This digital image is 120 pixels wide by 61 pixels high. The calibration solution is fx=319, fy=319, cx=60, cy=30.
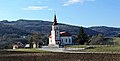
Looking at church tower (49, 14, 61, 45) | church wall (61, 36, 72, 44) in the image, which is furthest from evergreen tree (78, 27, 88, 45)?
church wall (61, 36, 72, 44)

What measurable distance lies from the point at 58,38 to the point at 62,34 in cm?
620

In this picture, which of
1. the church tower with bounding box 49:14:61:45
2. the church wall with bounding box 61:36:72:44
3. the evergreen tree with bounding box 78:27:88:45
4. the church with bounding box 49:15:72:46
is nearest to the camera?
the evergreen tree with bounding box 78:27:88:45

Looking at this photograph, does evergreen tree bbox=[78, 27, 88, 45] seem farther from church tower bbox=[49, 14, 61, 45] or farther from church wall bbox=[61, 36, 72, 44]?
church wall bbox=[61, 36, 72, 44]

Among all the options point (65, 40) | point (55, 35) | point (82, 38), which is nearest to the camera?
point (82, 38)

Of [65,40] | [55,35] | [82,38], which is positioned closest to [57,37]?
[55,35]

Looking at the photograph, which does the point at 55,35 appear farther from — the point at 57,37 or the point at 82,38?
the point at 82,38

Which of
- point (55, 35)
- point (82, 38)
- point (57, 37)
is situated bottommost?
point (57, 37)

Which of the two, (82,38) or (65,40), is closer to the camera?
(82,38)

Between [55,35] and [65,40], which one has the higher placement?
[55,35]

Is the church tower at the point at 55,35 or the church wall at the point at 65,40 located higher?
the church tower at the point at 55,35

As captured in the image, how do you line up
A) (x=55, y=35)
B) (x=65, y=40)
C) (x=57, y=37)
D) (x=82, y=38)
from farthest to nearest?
(x=65, y=40)
(x=57, y=37)
(x=55, y=35)
(x=82, y=38)

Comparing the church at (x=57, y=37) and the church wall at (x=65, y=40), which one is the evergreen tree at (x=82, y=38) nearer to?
the church at (x=57, y=37)

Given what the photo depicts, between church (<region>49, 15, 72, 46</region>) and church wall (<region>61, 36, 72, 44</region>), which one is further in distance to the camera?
church wall (<region>61, 36, 72, 44</region>)

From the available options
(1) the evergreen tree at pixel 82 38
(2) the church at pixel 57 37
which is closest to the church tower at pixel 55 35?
(2) the church at pixel 57 37
